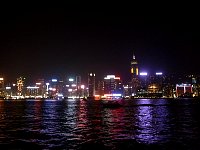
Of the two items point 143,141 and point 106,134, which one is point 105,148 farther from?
point 106,134

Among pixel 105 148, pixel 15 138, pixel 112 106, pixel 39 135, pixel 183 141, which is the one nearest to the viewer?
pixel 105 148

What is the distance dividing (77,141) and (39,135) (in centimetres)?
753

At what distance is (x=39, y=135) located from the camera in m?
45.9

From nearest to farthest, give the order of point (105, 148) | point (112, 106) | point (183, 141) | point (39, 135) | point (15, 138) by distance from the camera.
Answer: point (105, 148)
point (183, 141)
point (15, 138)
point (39, 135)
point (112, 106)

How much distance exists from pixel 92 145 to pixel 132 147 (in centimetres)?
420

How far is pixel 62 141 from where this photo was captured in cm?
4012

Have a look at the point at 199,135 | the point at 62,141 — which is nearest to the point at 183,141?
the point at 199,135

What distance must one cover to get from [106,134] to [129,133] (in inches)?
126

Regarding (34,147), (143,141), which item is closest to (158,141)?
(143,141)

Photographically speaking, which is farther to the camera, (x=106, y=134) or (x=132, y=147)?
(x=106, y=134)

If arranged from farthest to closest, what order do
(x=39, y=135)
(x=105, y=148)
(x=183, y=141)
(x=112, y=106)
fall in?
(x=112, y=106) → (x=39, y=135) → (x=183, y=141) → (x=105, y=148)

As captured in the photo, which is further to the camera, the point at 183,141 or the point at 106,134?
the point at 106,134

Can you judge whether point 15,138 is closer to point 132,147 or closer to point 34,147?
point 34,147

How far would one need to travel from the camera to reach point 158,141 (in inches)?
1582
